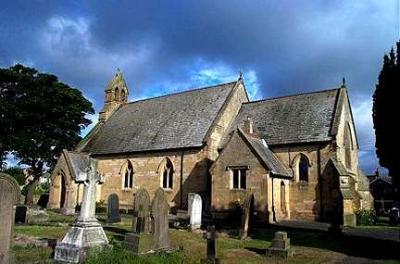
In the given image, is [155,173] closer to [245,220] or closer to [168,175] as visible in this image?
[168,175]

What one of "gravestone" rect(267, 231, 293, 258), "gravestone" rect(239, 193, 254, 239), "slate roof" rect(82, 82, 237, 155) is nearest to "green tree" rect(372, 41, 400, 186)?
"gravestone" rect(267, 231, 293, 258)

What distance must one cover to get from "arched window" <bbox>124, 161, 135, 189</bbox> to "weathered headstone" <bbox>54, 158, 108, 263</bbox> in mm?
23156

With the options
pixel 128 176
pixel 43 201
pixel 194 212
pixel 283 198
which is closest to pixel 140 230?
pixel 194 212

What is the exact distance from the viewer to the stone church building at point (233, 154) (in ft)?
91.2

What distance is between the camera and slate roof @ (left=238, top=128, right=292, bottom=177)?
88.8 ft

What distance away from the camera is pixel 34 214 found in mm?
26922

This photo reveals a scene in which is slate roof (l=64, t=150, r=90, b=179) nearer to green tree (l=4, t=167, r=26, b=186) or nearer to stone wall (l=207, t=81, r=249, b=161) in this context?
stone wall (l=207, t=81, r=249, b=161)

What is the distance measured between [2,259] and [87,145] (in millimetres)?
34576

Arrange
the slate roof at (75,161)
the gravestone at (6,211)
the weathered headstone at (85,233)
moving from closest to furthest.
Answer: the gravestone at (6,211)
the weathered headstone at (85,233)
the slate roof at (75,161)

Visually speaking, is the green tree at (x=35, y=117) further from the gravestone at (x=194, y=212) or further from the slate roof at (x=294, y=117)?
the gravestone at (x=194, y=212)

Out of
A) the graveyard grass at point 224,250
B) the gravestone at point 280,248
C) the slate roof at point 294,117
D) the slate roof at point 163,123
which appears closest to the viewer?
the graveyard grass at point 224,250

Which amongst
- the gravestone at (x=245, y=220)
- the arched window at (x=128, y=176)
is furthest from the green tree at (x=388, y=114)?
the arched window at (x=128, y=176)

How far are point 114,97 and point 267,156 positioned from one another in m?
25.7

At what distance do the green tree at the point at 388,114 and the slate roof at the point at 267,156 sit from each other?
22.3 ft
